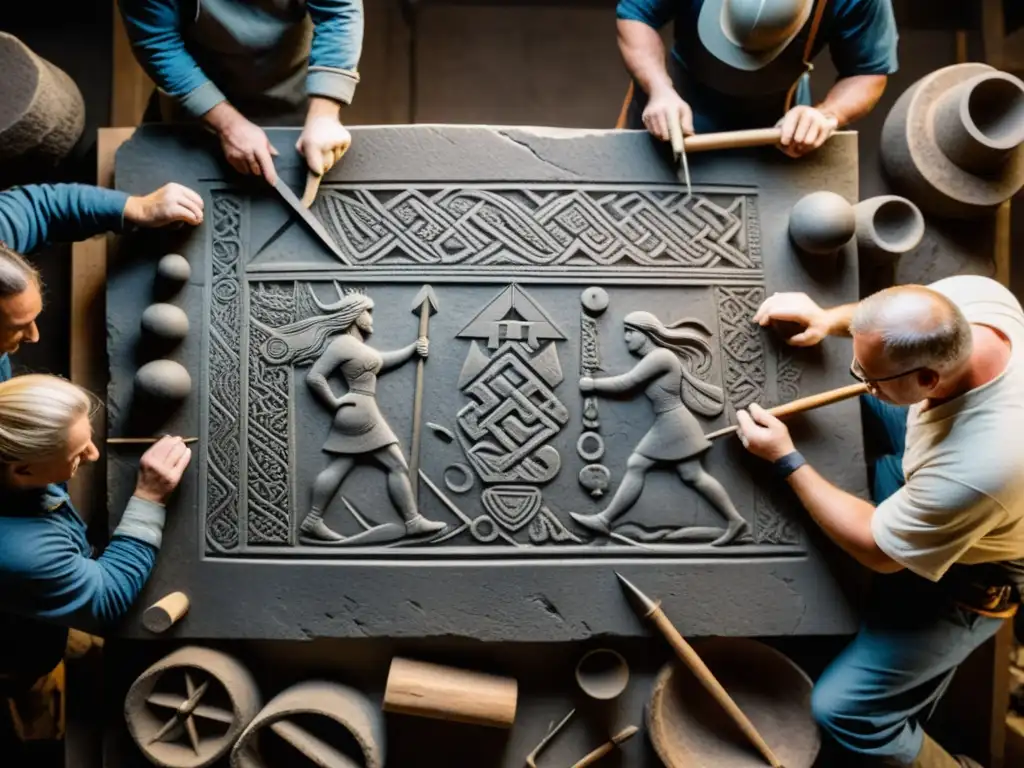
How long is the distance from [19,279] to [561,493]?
140 centimetres

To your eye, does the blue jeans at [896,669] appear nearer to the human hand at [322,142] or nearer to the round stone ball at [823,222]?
the round stone ball at [823,222]

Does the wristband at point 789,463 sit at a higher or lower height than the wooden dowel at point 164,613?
higher

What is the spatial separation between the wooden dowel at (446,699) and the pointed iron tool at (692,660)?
1.35 ft

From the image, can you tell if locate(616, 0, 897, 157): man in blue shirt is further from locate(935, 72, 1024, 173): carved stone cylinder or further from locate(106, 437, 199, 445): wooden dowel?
locate(106, 437, 199, 445): wooden dowel

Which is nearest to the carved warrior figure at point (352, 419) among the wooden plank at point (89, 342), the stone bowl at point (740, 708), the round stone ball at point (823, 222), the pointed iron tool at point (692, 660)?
the pointed iron tool at point (692, 660)

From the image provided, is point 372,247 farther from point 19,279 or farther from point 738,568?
point 738,568

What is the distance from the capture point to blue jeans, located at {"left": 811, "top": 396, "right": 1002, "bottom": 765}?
82.6 inches

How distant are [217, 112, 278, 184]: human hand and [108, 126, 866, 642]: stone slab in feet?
0.18

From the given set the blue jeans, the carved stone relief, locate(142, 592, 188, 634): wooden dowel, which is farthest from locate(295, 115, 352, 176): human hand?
the blue jeans

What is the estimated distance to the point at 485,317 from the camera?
7.13 feet

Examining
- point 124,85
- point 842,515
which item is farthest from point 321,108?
point 842,515

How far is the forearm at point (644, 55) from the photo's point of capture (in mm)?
2244

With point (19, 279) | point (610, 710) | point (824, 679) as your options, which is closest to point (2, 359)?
point (19, 279)

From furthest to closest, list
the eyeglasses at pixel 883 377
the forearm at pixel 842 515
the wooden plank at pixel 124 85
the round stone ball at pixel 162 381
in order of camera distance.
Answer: the wooden plank at pixel 124 85 → the round stone ball at pixel 162 381 → the forearm at pixel 842 515 → the eyeglasses at pixel 883 377
